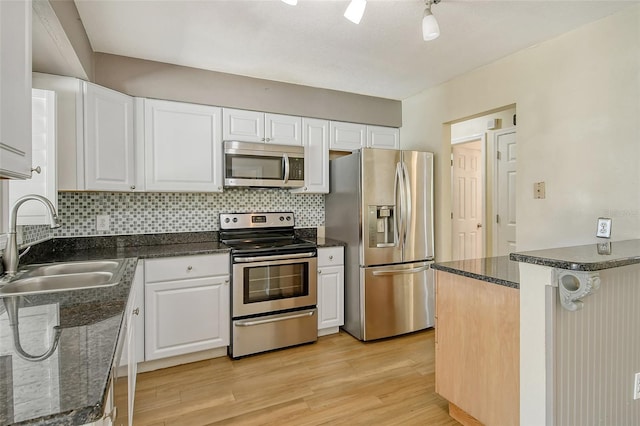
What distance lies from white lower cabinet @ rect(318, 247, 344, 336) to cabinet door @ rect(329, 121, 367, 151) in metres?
1.06

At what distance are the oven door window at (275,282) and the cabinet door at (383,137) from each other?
156 centimetres

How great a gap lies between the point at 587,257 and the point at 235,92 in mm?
2731

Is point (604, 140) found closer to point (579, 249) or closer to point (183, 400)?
point (579, 249)

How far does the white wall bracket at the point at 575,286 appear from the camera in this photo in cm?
125

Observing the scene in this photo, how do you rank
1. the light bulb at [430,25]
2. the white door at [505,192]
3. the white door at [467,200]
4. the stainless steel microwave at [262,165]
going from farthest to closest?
the white door at [467,200] < the white door at [505,192] < the stainless steel microwave at [262,165] < the light bulb at [430,25]

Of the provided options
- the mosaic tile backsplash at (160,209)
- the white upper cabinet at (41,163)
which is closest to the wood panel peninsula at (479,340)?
the mosaic tile backsplash at (160,209)

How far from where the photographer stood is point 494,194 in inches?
158

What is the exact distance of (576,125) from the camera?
7.23 ft

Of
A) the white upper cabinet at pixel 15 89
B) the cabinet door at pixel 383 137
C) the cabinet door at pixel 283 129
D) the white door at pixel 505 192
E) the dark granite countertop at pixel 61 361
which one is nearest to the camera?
the dark granite countertop at pixel 61 361

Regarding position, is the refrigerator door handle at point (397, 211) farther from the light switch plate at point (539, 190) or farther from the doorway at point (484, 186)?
the light switch plate at point (539, 190)

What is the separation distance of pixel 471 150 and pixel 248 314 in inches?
138

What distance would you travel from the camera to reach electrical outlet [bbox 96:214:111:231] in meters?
2.68

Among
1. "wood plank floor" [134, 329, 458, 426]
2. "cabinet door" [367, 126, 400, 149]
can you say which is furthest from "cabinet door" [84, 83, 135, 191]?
"cabinet door" [367, 126, 400, 149]

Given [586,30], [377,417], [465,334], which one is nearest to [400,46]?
[586,30]
